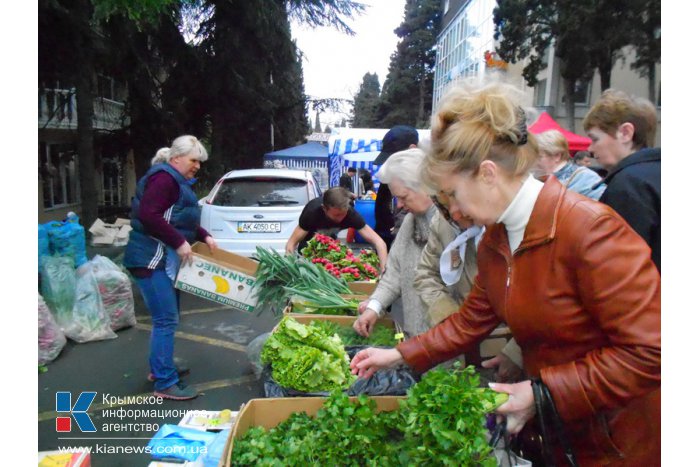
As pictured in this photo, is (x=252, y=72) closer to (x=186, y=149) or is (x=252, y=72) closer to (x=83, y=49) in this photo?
(x=83, y=49)

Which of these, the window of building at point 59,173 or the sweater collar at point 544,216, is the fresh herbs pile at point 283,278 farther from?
the window of building at point 59,173

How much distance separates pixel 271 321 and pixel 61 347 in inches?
82.9

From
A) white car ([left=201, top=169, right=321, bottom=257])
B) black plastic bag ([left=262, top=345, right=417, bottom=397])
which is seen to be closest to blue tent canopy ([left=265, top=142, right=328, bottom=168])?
white car ([left=201, top=169, right=321, bottom=257])

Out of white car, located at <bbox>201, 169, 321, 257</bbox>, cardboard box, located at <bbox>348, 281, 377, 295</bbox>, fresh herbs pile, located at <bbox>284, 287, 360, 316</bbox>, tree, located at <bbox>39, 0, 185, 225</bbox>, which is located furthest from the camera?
tree, located at <bbox>39, 0, 185, 225</bbox>

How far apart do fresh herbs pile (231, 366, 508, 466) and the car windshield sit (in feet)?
16.1

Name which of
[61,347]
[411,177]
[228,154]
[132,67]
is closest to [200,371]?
[61,347]

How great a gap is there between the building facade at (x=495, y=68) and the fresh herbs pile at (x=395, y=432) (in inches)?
31.7

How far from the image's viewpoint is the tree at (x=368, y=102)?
108 ft

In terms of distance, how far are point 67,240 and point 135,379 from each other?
1.58m

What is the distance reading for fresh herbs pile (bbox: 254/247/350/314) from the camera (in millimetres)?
3189

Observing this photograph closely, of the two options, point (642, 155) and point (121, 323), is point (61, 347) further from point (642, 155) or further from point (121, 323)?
point (642, 155)

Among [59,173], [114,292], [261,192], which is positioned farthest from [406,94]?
[114,292]

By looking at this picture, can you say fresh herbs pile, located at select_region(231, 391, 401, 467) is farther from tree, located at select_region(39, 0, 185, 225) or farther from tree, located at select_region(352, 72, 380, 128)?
tree, located at select_region(352, 72, 380, 128)

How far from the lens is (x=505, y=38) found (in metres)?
3.67
